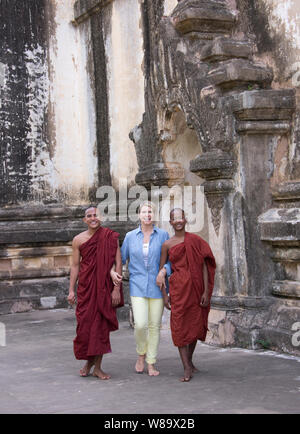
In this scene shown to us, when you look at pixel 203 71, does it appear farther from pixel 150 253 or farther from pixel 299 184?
pixel 150 253

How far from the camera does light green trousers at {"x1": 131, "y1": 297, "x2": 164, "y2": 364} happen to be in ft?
21.5

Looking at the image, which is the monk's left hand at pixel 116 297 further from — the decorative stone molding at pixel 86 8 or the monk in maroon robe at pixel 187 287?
the decorative stone molding at pixel 86 8

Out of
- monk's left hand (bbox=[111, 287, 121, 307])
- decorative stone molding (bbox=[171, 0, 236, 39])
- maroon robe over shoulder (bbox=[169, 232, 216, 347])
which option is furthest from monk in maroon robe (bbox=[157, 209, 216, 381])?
decorative stone molding (bbox=[171, 0, 236, 39])

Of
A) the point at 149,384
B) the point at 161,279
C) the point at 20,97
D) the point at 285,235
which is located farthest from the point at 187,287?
the point at 20,97

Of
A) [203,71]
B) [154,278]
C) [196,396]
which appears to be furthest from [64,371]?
[203,71]

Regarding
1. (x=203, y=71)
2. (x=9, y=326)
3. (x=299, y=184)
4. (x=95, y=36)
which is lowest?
(x=9, y=326)

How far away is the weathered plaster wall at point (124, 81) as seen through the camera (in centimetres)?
1045

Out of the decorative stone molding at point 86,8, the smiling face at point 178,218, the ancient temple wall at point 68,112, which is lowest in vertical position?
the smiling face at point 178,218

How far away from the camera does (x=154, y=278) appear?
6.62 m

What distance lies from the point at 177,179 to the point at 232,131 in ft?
5.22

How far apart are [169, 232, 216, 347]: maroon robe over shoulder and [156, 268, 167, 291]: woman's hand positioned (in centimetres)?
10

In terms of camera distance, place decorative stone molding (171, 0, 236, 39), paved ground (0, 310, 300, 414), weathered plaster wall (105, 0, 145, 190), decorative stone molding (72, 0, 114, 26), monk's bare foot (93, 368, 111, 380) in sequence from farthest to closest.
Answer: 1. decorative stone molding (72, 0, 114, 26)
2. weathered plaster wall (105, 0, 145, 190)
3. decorative stone molding (171, 0, 236, 39)
4. monk's bare foot (93, 368, 111, 380)
5. paved ground (0, 310, 300, 414)

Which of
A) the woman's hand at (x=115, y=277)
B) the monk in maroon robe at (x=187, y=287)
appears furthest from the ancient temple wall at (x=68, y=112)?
the monk in maroon robe at (x=187, y=287)

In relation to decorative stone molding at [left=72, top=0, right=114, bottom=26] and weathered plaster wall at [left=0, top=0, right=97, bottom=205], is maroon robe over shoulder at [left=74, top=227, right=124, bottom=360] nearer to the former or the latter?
weathered plaster wall at [left=0, top=0, right=97, bottom=205]
